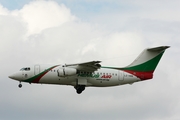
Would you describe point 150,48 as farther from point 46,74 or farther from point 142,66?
point 46,74

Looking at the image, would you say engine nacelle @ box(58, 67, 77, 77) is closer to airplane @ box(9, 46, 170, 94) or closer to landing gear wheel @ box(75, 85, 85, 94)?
airplane @ box(9, 46, 170, 94)

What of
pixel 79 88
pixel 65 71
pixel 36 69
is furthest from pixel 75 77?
pixel 36 69

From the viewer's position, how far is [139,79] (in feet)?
133

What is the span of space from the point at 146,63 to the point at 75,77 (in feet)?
20.1

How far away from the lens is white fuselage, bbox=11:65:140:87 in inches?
1518

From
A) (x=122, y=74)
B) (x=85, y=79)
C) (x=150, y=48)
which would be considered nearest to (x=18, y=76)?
(x=85, y=79)

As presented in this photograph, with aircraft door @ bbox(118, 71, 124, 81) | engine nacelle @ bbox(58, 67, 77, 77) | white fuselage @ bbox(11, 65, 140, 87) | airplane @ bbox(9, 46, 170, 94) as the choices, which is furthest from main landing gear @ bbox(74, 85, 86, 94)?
aircraft door @ bbox(118, 71, 124, 81)

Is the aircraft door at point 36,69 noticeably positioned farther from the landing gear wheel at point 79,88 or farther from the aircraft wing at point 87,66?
the landing gear wheel at point 79,88

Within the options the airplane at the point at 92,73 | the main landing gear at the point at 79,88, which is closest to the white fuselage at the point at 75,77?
the airplane at the point at 92,73

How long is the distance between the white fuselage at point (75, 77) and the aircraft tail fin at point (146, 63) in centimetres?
54

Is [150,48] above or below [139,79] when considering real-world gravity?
above

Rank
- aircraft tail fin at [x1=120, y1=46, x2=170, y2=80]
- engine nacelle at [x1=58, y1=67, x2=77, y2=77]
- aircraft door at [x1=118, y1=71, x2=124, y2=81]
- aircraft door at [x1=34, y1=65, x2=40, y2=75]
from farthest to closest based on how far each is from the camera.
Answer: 1. aircraft tail fin at [x1=120, y1=46, x2=170, y2=80]
2. aircraft door at [x1=118, y1=71, x2=124, y2=81]
3. aircraft door at [x1=34, y1=65, x2=40, y2=75]
4. engine nacelle at [x1=58, y1=67, x2=77, y2=77]

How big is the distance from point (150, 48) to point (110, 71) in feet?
12.8

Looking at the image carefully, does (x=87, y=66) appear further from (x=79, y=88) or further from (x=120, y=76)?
(x=120, y=76)
